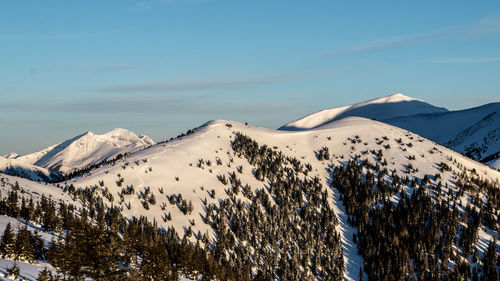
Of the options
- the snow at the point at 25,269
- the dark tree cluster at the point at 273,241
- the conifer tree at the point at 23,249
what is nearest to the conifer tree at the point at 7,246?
the conifer tree at the point at 23,249

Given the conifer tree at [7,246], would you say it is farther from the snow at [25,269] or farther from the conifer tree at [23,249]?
the snow at [25,269]

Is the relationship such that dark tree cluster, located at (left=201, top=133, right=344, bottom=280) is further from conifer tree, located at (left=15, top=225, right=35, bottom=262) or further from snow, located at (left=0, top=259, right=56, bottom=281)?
snow, located at (left=0, top=259, right=56, bottom=281)

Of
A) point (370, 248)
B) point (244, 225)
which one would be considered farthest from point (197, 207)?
point (370, 248)

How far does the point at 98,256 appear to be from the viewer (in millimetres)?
49562

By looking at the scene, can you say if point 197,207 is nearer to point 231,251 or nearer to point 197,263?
point 231,251

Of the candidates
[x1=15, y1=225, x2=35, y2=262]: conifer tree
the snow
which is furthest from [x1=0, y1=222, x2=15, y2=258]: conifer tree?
the snow

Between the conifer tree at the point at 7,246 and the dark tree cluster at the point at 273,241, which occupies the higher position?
the conifer tree at the point at 7,246

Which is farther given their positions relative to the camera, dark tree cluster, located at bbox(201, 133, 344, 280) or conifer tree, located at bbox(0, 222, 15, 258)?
dark tree cluster, located at bbox(201, 133, 344, 280)

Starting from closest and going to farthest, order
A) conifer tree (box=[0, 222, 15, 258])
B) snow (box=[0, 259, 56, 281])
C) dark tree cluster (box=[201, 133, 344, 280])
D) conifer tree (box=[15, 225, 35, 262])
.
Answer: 1. snow (box=[0, 259, 56, 281])
2. conifer tree (box=[15, 225, 35, 262])
3. conifer tree (box=[0, 222, 15, 258])
4. dark tree cluster (box=[201, 133, 344, 280])

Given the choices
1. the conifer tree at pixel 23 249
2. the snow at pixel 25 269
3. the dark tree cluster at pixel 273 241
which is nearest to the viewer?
the snow at pixel 25 269

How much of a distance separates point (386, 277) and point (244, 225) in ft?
192

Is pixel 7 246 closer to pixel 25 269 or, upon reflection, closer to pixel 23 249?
pixel 23 249

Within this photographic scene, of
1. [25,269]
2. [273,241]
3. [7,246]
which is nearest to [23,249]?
[7,246]

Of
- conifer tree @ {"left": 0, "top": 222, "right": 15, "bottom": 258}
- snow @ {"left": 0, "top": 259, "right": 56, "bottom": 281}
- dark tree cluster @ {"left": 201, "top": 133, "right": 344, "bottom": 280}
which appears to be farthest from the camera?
dark tree cluster @ {"left": 201, "top": 133, "right": 344, "bottom": 280}
